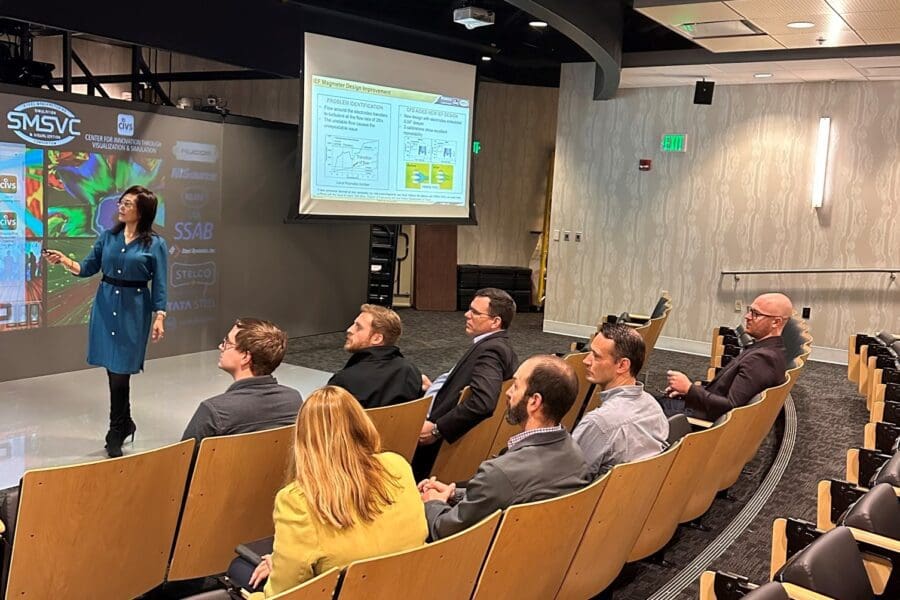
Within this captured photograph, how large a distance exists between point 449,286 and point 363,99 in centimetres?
453

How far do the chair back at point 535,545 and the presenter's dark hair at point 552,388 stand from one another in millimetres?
253

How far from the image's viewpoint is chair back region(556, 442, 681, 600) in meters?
2.60

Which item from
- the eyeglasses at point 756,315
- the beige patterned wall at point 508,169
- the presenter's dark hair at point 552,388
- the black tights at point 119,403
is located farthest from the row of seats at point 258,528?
the beige patterned wall at point 508,169

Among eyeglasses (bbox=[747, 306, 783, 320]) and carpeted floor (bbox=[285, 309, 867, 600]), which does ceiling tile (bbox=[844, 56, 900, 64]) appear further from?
eyeglasses (bbox=[747, 306, 783, 320])

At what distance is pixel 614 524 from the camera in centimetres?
273

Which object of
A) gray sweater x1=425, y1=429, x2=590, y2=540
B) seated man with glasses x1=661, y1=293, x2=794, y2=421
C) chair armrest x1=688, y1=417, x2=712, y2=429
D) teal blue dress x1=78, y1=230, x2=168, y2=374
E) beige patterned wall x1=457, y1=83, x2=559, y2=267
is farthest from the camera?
beige patterned wall x1=457, y1=83, x2=559, y2=267

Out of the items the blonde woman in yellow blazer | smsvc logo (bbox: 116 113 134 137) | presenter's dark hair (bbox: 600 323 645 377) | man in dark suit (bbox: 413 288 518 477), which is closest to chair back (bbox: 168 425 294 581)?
the blonde woman in yellow blazer

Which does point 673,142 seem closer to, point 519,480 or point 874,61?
point 874,61

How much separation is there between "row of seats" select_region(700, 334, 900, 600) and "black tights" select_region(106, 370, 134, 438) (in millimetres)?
3693

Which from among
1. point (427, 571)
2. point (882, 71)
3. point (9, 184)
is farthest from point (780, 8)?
point (9, 184)

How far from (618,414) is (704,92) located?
7.11 meters

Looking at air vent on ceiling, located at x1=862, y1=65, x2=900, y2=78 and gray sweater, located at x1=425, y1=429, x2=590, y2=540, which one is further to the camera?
air vent on ceiling, located at x1=862, y1=65, x2=900, y2=78

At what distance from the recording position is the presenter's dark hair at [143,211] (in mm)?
4781

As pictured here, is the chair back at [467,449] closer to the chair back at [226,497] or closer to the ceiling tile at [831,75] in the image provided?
the chair back at [226,497]
